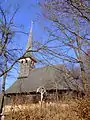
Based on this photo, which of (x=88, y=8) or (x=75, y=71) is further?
(x=75, y=71)

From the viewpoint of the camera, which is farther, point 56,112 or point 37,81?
point 37,81

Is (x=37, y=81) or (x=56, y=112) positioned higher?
(x=37, y=81)

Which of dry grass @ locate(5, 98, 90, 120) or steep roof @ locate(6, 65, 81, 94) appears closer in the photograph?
dry grass @ locate(5, 98, 90, 120)

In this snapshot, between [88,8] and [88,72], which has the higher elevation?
[88,8]

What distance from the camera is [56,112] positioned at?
10328 millimetres

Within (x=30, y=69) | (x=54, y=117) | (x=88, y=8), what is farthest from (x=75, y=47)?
(x=30, y=69)

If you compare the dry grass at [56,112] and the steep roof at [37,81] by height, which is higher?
the steep roof at [37,81]

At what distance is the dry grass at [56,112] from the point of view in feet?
24.4

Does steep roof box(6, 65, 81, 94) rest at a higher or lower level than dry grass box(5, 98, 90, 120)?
higher

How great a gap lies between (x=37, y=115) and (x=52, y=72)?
2711cm

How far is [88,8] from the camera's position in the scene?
716 centimetres

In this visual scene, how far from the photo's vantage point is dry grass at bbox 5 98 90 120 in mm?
7437

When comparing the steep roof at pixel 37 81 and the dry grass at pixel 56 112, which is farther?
the steep roof at pixel 37 81

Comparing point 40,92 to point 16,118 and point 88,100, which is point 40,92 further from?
point 88,100
